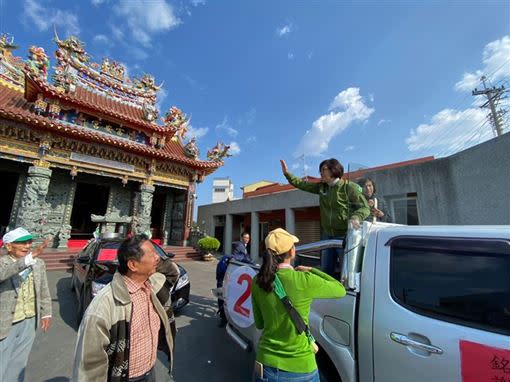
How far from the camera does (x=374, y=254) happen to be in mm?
1964

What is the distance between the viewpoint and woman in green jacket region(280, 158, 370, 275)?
2.57m

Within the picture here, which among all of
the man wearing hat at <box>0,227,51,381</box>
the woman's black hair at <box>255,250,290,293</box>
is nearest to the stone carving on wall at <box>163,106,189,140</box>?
the man wearing hat at <box>0,227,51,381</box>

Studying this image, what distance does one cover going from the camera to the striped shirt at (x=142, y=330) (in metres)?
1.60

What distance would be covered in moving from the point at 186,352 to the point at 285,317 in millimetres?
2949

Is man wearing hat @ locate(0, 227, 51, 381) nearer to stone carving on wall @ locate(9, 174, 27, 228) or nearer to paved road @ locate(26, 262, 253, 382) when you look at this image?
paved road @ locate(26, 262, 253, 382)

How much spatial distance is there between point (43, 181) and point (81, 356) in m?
11.8

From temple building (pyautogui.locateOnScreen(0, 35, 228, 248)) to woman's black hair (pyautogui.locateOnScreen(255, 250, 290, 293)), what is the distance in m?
11.2

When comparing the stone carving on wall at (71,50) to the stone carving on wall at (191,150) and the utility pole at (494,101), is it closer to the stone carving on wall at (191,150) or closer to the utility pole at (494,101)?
the stone carving on wall at (191,150)

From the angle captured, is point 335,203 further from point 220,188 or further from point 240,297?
point 220,188

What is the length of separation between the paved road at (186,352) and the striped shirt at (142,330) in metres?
1.73

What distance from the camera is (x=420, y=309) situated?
65.8 inches

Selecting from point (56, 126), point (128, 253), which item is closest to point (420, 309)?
point (128, 253)

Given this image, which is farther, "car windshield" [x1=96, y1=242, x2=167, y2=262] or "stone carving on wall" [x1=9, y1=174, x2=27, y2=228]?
"stone carving on wall" [x1=9, y1=174, x2=27, y2=228]

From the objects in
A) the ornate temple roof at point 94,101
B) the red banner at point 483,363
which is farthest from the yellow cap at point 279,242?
the ornate temple roof at point 94,101
